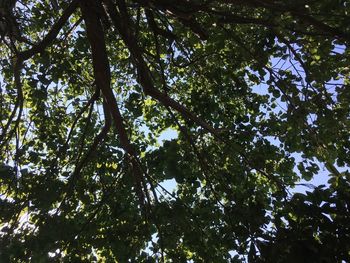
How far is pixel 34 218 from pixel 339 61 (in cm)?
434

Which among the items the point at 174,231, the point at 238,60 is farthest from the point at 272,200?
the point at 238,60

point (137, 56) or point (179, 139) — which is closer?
point (137, 56)

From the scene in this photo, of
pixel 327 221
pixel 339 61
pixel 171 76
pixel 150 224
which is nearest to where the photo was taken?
pixel 327 221

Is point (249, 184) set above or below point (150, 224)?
above

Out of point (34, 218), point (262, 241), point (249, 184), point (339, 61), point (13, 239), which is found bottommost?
point (262, 241)

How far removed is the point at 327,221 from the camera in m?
3.11

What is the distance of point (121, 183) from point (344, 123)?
122 inches

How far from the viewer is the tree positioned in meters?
4.38

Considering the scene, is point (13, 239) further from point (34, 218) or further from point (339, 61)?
point (339, 61)

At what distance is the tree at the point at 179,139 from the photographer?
14.4 feet

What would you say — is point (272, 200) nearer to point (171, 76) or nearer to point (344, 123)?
point (344, 123)

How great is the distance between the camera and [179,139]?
595 cm

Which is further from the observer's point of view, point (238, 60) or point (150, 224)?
point (238, 60)

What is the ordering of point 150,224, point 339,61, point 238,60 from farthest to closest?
point 238,60
point 339,61
point 150,224
